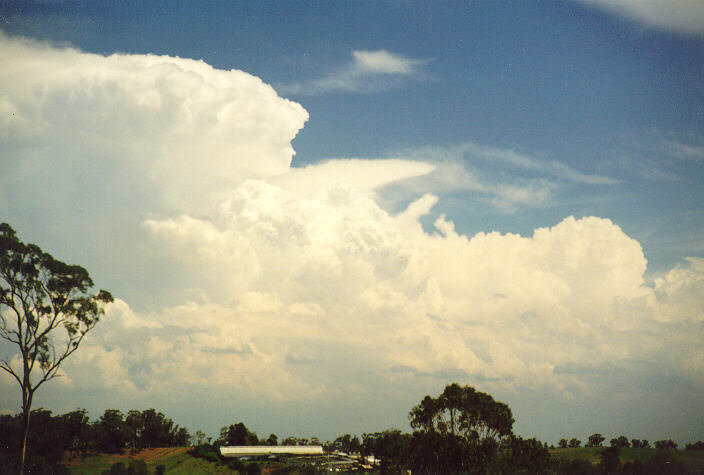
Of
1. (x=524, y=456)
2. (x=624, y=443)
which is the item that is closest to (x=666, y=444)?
(x=624, y=443)

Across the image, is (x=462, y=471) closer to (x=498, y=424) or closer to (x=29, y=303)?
(x=498, y=424)

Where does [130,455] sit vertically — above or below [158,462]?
above

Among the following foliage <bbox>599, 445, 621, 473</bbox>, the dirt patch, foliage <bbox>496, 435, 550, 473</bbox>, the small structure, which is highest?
foliage <bbox>496, 435, 550, 473</bbox>

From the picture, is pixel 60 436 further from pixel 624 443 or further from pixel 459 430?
pixel 624 443

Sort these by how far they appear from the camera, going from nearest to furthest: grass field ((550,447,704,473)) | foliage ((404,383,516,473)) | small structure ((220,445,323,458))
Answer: foliage ((404,383,516,473)) → grass field ((550,447,704,473)) → small structure ((220,445,323,458))

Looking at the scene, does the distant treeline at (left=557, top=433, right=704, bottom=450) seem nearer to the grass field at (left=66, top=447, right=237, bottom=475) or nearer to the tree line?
the tree line

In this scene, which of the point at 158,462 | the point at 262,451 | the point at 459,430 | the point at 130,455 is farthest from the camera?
the point at 262,451

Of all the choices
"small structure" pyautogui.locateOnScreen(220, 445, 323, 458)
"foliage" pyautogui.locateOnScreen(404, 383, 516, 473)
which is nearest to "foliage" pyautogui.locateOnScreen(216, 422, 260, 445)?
"small structure" pyautogui.locateOnScreen(220, 445, 323, 458)

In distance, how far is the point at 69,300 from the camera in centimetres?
4656

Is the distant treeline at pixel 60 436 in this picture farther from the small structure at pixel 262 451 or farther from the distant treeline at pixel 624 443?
the distant treeline at pixel 624 443

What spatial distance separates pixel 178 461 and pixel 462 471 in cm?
3929

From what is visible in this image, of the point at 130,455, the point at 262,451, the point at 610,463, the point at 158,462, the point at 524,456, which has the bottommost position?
the point at 158,462

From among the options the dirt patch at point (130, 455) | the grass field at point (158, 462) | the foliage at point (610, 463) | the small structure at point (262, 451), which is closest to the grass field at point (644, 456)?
the foliage at point (610, 463)

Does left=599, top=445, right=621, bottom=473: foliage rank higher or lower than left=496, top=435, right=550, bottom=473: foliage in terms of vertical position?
lower
